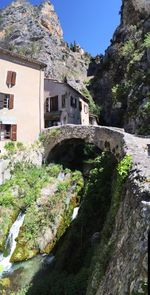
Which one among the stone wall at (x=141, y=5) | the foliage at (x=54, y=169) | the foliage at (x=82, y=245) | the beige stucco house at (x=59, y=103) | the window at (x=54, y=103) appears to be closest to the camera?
the foliage at (x=82, y=245)

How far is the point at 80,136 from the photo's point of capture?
30.5 metres

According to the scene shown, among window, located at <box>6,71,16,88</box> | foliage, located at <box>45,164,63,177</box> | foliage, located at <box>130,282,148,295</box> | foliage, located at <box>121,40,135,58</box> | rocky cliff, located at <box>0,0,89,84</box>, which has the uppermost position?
rocky cliff, located at <box>0,0,89,84</box>

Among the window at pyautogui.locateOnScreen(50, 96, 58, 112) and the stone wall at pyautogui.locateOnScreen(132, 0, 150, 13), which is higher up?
the stone wall at pyautogui.locateOnScreen(132, 0, 150, 13)

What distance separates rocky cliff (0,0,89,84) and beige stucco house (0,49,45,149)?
21.8m

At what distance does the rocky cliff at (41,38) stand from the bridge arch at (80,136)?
24678mm

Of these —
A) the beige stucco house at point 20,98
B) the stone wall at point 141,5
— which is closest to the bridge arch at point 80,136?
the beige stucco house at point 20,98

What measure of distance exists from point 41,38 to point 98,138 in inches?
1509

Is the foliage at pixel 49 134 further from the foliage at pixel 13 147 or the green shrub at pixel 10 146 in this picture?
the green shrub at pixel 10 146

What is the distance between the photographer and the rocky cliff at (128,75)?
36.7m

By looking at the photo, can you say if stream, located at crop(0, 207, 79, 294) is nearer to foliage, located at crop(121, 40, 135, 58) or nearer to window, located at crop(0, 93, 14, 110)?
window, located at crop(0, 93, 14, 110)

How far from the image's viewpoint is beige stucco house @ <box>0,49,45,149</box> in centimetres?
3102

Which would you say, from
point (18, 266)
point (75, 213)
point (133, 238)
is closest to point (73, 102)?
point (75, 213)

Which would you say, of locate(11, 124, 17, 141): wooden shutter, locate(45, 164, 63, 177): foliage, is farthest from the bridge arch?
locate(11, 124, 17, 141): wooden shutter

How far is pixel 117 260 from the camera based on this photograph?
8.97m
